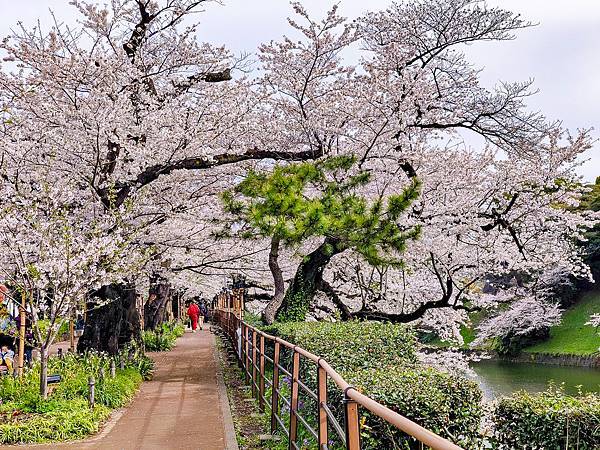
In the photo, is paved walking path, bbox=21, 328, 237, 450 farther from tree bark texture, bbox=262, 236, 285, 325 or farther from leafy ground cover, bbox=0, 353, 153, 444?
tree bark texture, bbox=262, 236, 285, 325

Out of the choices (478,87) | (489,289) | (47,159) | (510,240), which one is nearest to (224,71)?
(47,159)

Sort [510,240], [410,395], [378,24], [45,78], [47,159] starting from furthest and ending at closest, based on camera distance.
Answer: [510,240]
[378,24]
[47,159]
[45,78]
[410,395]

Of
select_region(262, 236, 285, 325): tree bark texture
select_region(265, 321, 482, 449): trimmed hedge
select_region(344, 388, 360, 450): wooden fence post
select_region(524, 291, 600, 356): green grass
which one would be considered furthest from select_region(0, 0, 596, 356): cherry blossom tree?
select_region(524, 291, 600, 356): green grass

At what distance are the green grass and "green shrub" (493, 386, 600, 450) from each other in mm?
25877

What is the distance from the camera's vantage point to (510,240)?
16.3m

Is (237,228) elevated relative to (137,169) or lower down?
lower down

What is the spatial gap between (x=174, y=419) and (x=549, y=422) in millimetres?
5102

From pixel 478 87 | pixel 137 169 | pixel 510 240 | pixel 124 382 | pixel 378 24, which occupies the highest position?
pixel 378 24

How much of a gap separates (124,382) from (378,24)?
855cm

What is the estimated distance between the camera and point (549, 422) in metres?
6.06

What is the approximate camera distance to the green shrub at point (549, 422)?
5.92 meters

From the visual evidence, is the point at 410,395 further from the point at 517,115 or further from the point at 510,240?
the point at 510,240

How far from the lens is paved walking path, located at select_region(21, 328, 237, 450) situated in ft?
25.1

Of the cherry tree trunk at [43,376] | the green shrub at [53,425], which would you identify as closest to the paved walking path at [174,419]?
the green shrub at [53,425]
